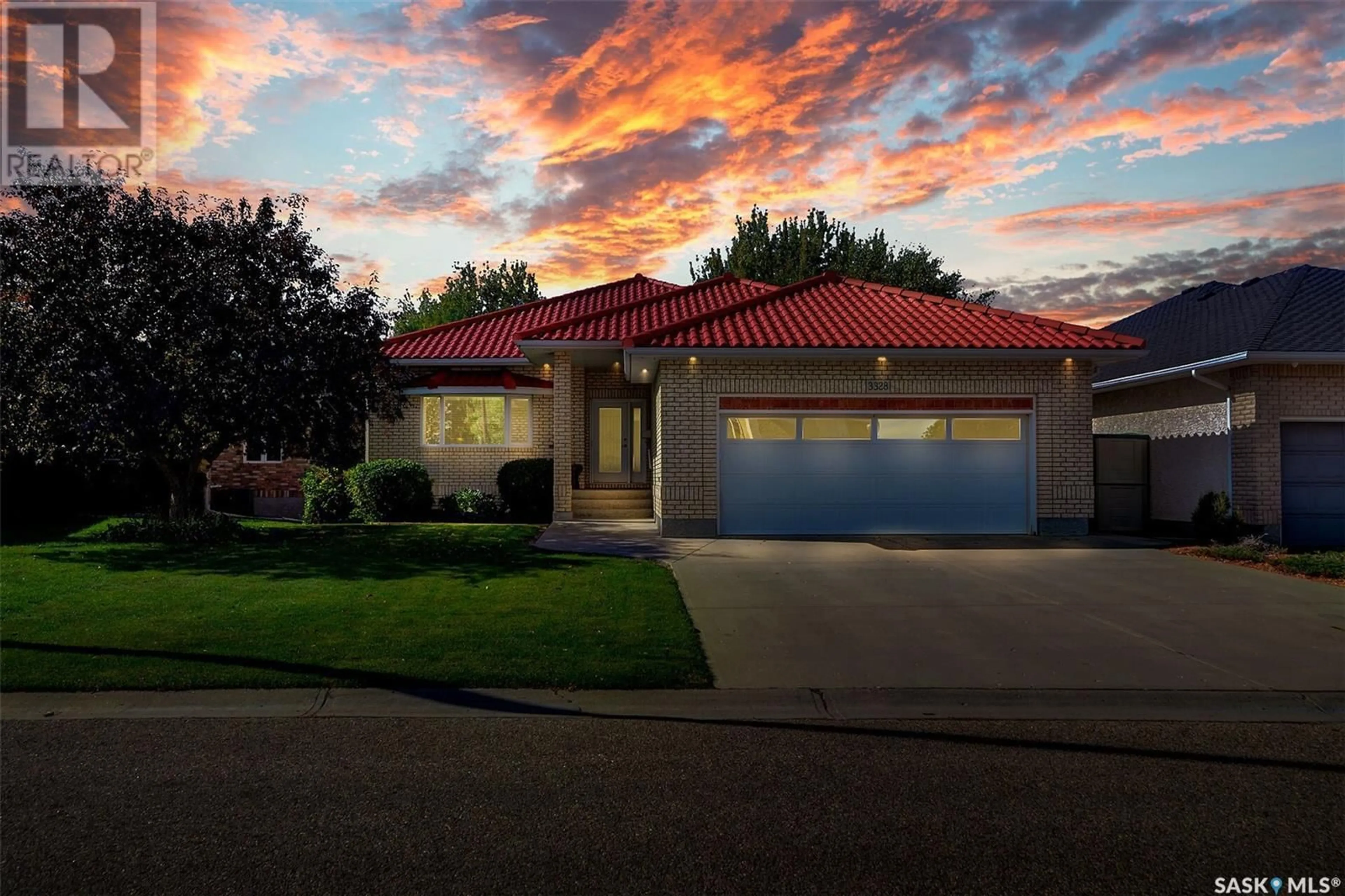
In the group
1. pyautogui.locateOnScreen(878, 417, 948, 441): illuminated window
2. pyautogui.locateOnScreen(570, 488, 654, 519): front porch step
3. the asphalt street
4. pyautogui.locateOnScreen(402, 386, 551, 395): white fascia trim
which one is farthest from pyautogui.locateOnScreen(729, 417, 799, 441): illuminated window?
the asphalt street

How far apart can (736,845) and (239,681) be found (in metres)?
4.19

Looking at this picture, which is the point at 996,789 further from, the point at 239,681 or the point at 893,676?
the point at 239,681

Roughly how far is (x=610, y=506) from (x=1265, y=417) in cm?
1292

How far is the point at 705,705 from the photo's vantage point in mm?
6031

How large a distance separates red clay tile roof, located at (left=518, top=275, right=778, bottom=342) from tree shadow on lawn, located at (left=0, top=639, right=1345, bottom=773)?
37.3 feet

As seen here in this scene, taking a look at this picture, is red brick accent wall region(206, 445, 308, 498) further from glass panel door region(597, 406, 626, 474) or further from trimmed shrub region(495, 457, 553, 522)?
glass panel door region(597, 406, 626, 474)

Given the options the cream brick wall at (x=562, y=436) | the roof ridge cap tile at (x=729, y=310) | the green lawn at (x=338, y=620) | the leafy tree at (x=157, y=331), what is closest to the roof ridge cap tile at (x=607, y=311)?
the cream brick wall at (x=562, y=436)

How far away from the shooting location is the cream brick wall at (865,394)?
16.0m

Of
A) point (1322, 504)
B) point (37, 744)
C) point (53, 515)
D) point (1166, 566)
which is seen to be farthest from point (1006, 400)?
point (53, 515)

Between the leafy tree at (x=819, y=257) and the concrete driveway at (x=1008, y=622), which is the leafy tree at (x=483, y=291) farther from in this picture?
the concrete driveway at (x=1008, y=622)

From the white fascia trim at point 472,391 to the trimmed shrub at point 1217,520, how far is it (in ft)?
46.1

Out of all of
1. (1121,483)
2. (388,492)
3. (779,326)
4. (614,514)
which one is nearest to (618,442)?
(614,514)

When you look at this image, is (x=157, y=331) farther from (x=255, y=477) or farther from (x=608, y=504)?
(x=255, y=477)

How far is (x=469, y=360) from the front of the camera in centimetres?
2155
